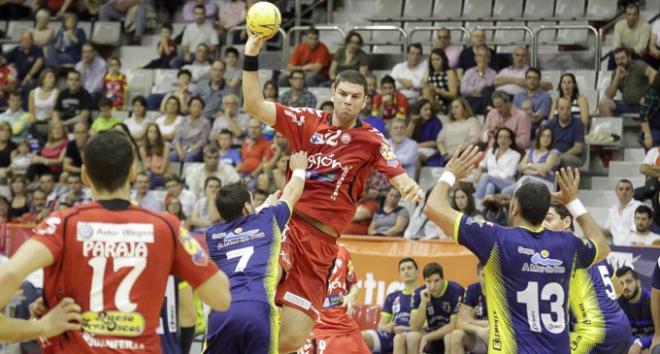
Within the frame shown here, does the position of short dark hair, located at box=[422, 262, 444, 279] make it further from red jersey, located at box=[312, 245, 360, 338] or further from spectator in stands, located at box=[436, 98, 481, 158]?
spectator in stands, located at box=[436, 98, 481, 158]

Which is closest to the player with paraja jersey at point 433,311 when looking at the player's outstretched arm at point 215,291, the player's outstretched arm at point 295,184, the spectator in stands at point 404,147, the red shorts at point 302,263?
the spectator in stands at point 404,147

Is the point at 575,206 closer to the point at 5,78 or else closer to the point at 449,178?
the point at 449,178

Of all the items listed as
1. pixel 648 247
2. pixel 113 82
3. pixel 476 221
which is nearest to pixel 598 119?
pixel 648 247

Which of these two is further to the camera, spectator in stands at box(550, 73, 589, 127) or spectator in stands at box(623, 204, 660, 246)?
spectator in stands at box(550, 73, 589, 127)

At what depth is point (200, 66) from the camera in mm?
20500

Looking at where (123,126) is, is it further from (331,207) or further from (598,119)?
(331,207)

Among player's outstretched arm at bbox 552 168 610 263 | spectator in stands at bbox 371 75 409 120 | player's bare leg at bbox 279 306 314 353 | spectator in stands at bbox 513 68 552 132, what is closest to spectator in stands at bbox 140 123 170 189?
spectator in stands at bbox 371 75 409 120

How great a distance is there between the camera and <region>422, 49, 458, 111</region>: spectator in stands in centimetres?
1806

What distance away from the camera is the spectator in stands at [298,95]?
60.3 feet

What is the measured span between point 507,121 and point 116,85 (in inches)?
286

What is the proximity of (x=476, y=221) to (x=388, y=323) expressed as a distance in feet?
19.6

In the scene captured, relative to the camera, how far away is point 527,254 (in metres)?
7.78

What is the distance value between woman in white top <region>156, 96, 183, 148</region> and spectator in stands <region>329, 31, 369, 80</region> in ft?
8.18

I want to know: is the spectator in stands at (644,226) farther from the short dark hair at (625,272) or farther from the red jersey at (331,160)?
the red jersey at (331,160)
